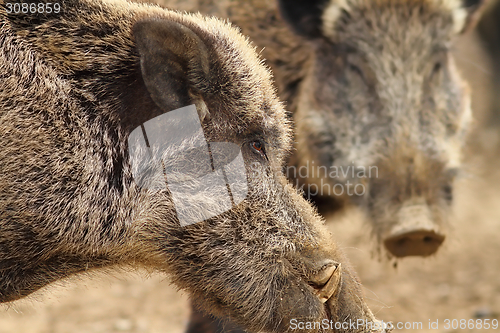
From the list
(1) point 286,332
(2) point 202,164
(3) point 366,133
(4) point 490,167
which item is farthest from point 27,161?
(4) point 490,167

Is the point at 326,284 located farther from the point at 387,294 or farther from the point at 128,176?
the point at 387,294

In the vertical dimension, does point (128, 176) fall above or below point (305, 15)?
below

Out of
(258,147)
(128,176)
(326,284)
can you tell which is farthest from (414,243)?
(128,176)

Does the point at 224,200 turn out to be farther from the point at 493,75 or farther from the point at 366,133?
the point at 493,75

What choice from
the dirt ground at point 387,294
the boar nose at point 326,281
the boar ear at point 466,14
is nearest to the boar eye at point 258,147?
the boar nose at point 326,281

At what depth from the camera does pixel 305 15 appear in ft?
11.4

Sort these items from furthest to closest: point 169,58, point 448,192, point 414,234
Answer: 1. point 448,192
2. point 414,234
3. point 169,58

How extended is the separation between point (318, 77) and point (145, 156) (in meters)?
1.79

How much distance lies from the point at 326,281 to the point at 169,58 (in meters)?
1.00

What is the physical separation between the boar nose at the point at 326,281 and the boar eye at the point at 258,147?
0.49 meters

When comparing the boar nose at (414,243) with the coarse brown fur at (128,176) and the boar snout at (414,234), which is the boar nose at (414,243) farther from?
the coarse brown fur at (128,176)

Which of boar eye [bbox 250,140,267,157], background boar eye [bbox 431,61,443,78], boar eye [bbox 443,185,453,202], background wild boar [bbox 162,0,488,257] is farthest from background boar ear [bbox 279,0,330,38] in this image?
boar eye [bbox 250,140,267,157]

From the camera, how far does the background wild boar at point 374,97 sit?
3199mm

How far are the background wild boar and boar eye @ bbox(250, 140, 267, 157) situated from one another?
1109mm
